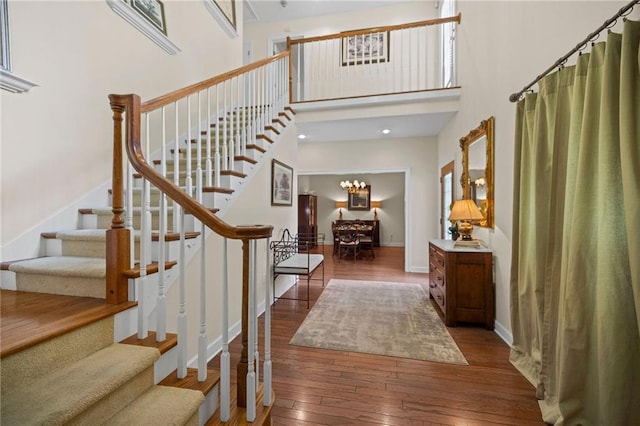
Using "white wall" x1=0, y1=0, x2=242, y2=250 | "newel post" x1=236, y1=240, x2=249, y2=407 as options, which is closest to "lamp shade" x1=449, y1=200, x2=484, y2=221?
"newel post" x1=236, y1=240, x2=249, y2=407

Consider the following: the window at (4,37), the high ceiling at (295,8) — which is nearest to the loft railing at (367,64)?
the high ceiling at (295,8)

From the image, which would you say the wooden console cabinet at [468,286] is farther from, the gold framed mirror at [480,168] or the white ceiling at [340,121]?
the white ceiling at [340,121]

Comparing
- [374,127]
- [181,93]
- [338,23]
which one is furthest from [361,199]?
[181,93]

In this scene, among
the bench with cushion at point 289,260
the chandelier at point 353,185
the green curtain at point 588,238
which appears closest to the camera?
the green curtain at point 588,238

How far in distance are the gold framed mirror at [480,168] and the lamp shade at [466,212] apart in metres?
0.12

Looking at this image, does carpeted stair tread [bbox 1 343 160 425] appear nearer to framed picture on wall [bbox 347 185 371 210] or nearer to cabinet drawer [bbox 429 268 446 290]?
cabinet drawer [bbox 429 268 446 290]

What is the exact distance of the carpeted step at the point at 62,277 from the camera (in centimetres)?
143

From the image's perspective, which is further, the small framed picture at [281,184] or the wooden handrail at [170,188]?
the small framed picture at [281,184]

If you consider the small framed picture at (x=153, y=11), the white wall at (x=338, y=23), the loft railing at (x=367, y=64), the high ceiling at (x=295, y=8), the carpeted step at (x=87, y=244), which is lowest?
the carpeted step at (x=87, y=244)

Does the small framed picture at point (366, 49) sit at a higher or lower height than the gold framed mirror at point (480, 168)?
higher

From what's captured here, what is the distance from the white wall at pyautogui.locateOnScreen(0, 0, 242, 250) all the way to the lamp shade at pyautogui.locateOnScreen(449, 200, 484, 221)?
3.40m

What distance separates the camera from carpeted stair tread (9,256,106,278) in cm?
143

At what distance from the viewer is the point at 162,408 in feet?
3.47

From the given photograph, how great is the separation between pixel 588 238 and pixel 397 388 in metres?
1.43
